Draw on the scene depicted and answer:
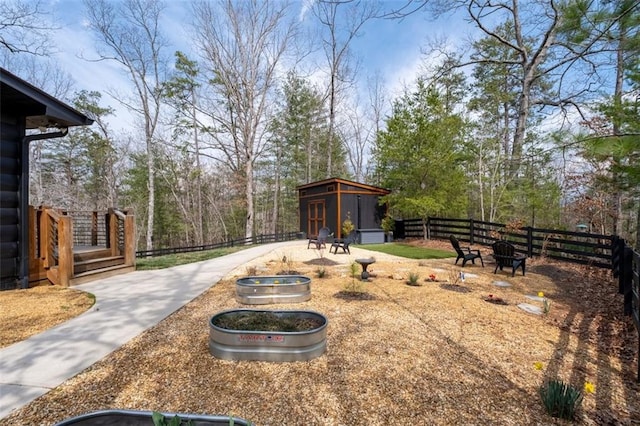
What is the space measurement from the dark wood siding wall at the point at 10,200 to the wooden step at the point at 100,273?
752 mm

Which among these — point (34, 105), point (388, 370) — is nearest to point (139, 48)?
point (34, 105)

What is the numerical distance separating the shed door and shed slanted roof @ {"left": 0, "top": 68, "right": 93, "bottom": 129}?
29.9ft

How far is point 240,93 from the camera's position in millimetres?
16016

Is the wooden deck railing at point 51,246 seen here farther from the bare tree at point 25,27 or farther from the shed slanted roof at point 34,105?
the bare tree at point 25,27

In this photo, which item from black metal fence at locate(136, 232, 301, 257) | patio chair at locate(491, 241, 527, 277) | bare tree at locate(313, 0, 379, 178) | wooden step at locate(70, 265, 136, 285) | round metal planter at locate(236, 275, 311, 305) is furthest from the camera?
bare tree at locate(313, 0, 379, 178)

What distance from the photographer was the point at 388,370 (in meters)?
2.45

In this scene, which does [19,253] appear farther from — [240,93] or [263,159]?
[263,159]

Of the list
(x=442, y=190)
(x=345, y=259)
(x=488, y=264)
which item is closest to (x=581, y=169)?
(x=442, y=190)

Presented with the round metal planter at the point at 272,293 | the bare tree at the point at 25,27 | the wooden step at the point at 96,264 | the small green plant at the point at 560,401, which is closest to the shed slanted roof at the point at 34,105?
the wooden step at the point at 96,264

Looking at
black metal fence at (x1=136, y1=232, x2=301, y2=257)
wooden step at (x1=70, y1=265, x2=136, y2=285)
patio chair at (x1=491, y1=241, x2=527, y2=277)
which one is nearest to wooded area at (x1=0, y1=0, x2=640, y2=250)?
black metal fence at (x1=136, y1=232, x2=301, y2=257)

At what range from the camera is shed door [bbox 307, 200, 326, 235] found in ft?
43.8

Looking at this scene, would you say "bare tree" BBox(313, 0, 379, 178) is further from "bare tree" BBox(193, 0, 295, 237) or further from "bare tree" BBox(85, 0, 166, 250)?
"bare tree" BBox(85, 0, 166, 250)

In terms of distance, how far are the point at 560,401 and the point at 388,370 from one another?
43.7 inches

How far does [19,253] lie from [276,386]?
16.3 ft
